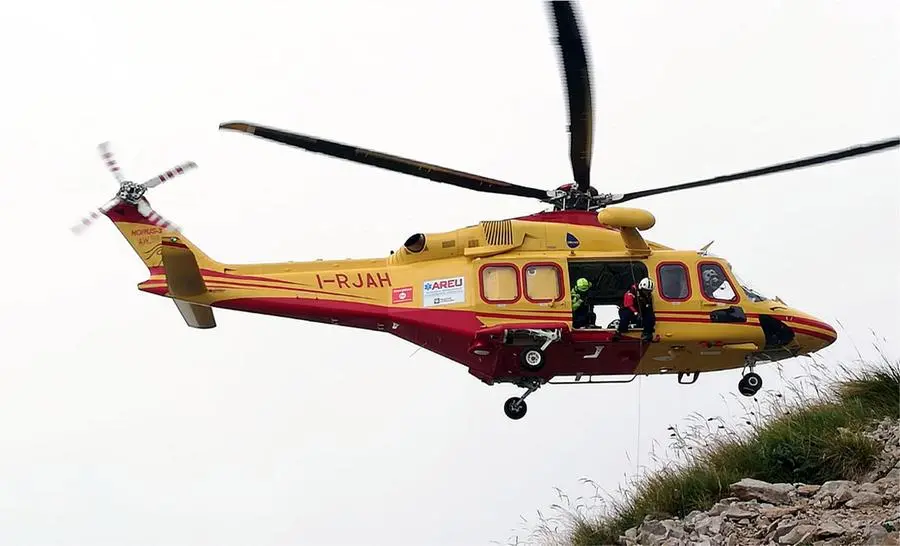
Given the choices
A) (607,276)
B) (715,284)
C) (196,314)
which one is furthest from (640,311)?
(196,314)

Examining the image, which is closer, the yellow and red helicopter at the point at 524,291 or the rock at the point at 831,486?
the rock at the point at 831,486

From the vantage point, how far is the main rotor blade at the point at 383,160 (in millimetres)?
14664

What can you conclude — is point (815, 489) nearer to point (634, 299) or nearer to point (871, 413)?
point (871, 413)

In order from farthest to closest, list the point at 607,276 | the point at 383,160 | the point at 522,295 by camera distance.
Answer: the point at 607,276, the point at 522,295, the point at 383,160

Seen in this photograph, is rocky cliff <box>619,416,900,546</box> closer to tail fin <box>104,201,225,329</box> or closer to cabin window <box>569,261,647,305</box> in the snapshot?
cabin window <box>569,261,647,305</box>

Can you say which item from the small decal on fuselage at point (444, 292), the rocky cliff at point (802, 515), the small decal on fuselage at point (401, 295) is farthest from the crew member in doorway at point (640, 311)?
the rocky cliff at point (802, 515)

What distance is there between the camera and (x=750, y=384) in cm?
1650

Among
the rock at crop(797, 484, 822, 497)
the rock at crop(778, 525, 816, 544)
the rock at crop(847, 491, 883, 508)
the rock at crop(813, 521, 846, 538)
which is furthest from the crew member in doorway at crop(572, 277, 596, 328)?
the rock at crop(813, 521, 846, 538)

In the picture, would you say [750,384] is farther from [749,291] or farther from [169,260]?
[169,260]

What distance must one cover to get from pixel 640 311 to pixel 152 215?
850 cm

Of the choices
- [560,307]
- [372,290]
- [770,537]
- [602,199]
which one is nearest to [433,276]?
[372,290]

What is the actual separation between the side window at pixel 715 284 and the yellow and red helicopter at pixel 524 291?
0.03 m

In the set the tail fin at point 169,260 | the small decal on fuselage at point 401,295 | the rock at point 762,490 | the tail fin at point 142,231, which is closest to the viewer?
the rock at point 762,490

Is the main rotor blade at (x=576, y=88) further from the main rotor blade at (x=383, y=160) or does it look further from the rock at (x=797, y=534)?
the rock at (x=797, y=534)
